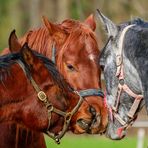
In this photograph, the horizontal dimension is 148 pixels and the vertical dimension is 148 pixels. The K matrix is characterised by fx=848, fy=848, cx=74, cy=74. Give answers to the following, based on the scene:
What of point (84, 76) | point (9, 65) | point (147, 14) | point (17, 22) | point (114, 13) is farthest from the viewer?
point (17, 22)

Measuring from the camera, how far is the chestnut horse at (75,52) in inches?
330

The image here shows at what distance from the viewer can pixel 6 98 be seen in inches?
280

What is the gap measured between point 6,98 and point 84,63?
5.16ft

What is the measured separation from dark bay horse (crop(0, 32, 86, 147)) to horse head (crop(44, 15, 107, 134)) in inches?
32.1

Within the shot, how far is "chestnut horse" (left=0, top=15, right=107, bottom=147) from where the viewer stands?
27.5 feet

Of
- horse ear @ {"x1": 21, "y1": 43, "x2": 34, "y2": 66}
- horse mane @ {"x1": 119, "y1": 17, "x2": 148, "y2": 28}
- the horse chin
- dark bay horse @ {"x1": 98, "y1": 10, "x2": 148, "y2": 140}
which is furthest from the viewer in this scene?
the horse chin

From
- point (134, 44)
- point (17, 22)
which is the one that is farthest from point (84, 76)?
point (17, 22)

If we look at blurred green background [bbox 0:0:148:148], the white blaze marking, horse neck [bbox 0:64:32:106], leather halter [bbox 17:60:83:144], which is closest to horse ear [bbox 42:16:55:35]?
the white blaze marking

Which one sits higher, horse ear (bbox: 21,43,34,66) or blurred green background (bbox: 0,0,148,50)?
blurred green background (bbox: 0,0,148,50)

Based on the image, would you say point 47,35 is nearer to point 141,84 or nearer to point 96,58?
point 96,58

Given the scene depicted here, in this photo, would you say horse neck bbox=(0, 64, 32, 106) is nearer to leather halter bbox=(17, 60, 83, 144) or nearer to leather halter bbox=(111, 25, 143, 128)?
leather halter bbox=(17, 60, 83, 144)

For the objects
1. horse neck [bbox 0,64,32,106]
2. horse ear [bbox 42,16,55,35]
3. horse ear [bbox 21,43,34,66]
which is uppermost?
horse ear [bbox 42,16,55,35]

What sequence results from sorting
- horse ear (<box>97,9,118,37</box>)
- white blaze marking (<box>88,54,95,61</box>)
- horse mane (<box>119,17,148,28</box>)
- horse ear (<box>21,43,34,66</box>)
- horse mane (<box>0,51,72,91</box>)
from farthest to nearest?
white blaze marking (<box>88,54,95,61</box>), horse ear (<box>97,9,118,37</box>), horse mane (<box>119,17,148,28</box>), horse ear (<box>21,43,34,66</box>), horse mane (<box>0,51,72,91</box>)

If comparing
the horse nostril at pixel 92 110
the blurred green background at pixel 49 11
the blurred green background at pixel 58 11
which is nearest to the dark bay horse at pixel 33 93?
the horse nostril at pixel 92 110
